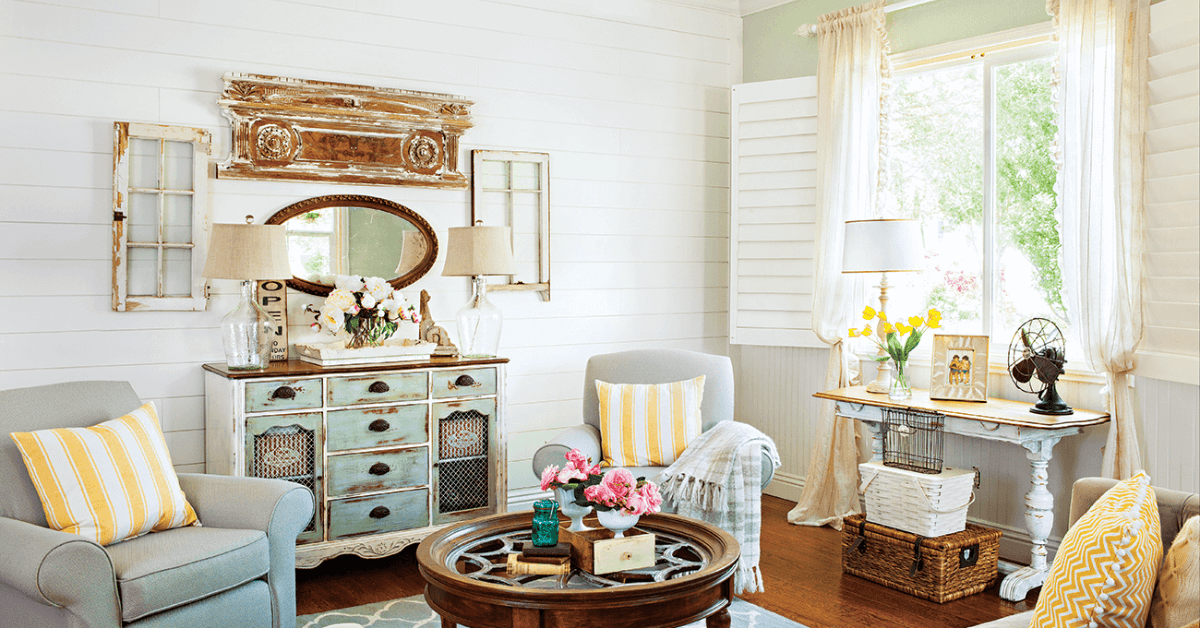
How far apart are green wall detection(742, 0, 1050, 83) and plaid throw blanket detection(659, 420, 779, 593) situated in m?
2.04

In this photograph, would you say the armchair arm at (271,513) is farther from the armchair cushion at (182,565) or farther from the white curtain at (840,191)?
the white curtain at (840,191)

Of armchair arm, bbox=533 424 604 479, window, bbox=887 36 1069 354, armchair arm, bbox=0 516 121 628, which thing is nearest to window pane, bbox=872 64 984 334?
window, bbox=887 36 1069 354

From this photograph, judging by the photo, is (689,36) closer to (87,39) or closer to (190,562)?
(87,39)

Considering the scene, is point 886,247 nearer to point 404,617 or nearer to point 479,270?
point 479,270

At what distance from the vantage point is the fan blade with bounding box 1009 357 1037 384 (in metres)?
3.53

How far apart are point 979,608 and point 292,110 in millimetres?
3291

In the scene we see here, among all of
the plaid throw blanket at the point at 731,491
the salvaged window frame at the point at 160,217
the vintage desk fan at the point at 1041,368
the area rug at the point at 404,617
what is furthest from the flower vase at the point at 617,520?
the salvaged window frame at the point at 160,217

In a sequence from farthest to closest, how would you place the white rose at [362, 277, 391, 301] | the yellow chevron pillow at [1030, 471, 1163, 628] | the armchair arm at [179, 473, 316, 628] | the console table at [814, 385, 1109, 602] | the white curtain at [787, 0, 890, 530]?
1. the white curtain at [787, 0, 890, 530]
2. the white rose at [362, 277, 391, 301]
3. the console table at [814, 385, 1109, 602]
4. the armchair arm at [179, 473, 316, 628]
5. the yellow chevron pillow at [1030, 471, 1163, 628]

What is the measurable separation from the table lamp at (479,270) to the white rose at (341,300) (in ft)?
1.49

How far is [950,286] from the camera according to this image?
168 inches

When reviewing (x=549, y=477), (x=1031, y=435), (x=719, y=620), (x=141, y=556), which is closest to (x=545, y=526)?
(x=549, y=477)

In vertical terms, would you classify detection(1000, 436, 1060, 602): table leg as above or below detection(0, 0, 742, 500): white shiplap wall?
below

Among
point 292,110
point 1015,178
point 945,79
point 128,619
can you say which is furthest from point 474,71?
point 128,619

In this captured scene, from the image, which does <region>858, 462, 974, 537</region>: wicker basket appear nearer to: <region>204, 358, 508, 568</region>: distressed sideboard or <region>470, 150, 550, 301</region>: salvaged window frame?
<region>204, 358, 508, 568</region>: distressed sideboard
